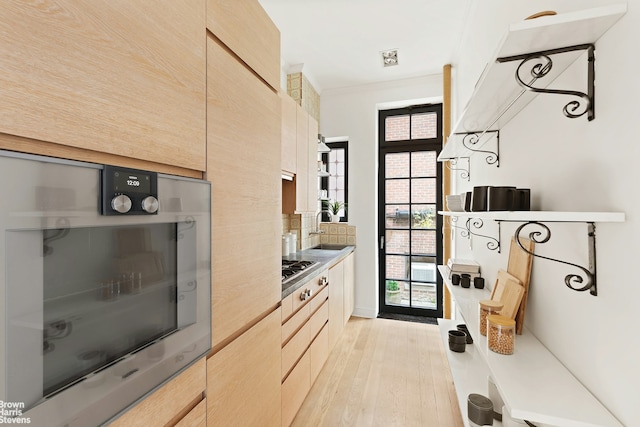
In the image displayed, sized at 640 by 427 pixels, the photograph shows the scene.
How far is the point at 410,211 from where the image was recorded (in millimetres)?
3623

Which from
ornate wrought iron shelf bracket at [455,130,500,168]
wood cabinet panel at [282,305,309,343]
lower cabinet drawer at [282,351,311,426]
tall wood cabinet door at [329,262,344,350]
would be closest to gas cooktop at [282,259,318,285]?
wood cabinet panel at [282,305,309,343]

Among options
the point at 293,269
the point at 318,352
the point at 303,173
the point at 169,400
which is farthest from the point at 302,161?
the point at 169,400

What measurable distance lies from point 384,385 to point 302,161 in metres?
1.94

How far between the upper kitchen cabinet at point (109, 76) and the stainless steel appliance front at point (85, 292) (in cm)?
7

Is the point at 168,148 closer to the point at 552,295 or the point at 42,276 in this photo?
the point at 42,276

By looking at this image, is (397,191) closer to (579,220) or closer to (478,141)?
(478,141)

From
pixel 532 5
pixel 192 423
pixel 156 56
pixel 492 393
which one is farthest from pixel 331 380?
pixel 532 5

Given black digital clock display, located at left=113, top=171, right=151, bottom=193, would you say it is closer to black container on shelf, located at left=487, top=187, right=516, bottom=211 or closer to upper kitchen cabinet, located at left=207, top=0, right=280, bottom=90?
upper kitchen cabinet, located at left=207, top=0, right=280, bottom=90

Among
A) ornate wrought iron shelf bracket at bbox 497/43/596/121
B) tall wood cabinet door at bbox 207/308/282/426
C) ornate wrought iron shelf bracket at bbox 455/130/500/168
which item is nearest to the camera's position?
ornate wrought iron shelf bracket at bbox 497/43/596/121

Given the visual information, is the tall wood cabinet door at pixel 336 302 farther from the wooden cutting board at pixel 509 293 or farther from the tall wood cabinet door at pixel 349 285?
the wooden cutting board at pixel 509 293

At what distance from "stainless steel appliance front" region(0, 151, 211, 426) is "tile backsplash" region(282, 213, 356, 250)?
2.37 metres

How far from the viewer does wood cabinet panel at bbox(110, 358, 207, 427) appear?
690 millimetres

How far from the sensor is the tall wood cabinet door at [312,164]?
2.73 m

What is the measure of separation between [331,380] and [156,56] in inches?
94.5
